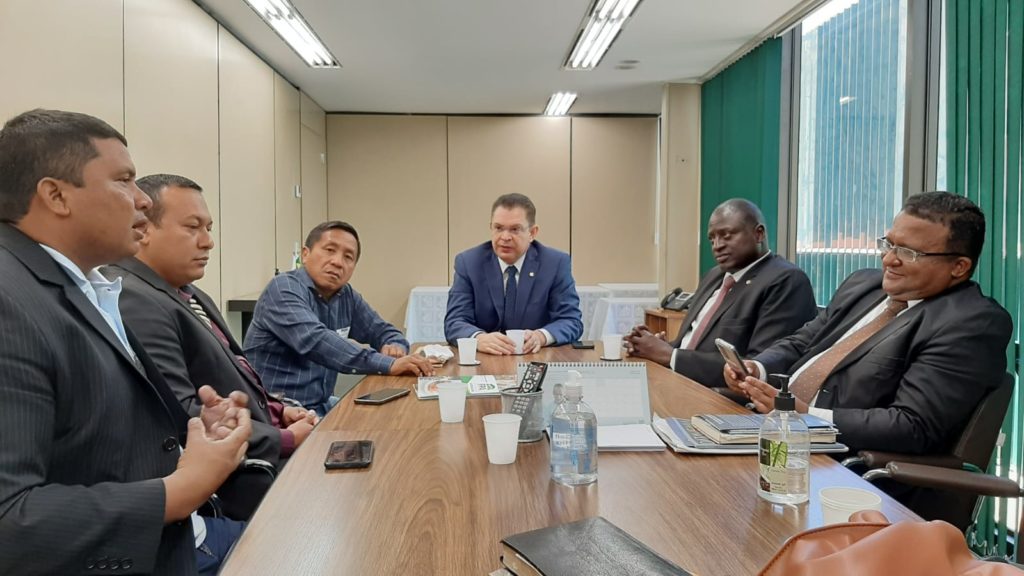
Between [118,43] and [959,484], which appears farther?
[118,43]

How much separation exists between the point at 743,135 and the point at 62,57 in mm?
4581

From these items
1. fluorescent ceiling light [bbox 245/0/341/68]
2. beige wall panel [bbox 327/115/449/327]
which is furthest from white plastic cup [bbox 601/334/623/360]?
beige wall panel [bbox 327/115/449/327]

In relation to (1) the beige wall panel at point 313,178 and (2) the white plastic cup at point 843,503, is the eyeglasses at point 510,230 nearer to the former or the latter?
(2) the white plastic cup at point 843,503

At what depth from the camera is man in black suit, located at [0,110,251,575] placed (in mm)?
995

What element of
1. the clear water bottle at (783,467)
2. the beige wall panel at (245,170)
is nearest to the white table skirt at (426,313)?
the beige wall panel at (245,170)

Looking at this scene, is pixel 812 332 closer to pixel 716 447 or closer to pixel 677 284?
pixel 716 447

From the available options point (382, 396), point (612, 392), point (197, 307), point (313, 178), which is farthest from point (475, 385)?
point (313, 178)

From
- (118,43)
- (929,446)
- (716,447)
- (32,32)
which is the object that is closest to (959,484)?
(929,446)

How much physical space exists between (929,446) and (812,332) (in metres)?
0.95

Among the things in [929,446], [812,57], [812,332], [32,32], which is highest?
[812,57]

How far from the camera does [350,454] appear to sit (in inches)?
57.5

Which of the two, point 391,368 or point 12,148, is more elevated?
point 12,148

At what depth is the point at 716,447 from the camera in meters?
1.49

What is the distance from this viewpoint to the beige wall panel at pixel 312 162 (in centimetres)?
664
